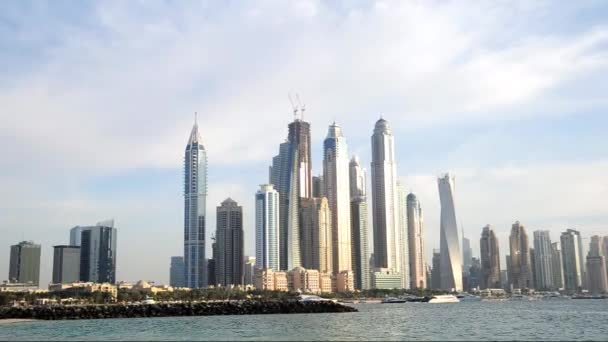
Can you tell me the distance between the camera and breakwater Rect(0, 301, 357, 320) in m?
127

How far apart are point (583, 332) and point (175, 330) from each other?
5205 cm

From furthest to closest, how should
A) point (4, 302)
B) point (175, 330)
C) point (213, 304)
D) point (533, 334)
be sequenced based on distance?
point (4, 302)
point (213, 304)
point (175, 330)
point (533, 334)

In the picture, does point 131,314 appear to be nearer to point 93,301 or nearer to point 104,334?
point 104,334

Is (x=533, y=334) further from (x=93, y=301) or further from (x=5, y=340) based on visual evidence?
(x=93, y=301)

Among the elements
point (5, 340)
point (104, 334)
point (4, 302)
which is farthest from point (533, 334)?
point (4, 302)

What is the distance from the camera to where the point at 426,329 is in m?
92.2

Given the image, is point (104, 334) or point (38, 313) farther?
point (38, 313)

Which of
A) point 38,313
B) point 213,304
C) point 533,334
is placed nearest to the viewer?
point 533,334

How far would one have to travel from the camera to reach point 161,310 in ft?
433

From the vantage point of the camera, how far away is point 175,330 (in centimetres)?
8831

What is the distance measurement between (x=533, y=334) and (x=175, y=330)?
147ft

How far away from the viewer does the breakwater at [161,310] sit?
127 metres

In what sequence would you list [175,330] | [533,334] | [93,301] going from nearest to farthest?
1. [533,334]
2. [175,330]
3. [93,301]

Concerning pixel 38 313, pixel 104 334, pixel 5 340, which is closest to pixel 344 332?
pixel 104 334
